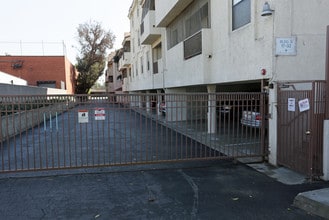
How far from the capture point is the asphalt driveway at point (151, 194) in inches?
179

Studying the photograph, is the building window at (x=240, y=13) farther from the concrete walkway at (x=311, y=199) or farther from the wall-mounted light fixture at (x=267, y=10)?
the concrete walkway at (x=311, y=199)

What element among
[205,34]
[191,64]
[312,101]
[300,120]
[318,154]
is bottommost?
[318,154]

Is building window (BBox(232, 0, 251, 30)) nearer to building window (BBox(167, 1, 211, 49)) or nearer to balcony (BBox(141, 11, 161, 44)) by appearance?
building window (BBox(167, 1, 211, 49))

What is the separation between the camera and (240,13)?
8.40 meters

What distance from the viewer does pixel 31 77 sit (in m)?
35.8

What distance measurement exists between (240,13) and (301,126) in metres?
3.79

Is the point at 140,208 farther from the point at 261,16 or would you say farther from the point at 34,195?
the point at 261,16

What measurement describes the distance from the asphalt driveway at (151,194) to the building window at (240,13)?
12.9 ft

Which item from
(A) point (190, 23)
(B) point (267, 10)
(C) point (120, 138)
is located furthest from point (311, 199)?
(A) point (190, 23)

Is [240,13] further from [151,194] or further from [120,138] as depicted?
[151,194]

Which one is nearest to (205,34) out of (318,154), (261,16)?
(261,16)

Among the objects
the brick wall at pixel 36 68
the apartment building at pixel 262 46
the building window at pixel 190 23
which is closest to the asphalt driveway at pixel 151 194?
the apartment building at pixel 262 46

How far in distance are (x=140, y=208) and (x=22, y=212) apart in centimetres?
180

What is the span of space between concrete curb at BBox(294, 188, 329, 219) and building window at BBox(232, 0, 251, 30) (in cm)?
482
